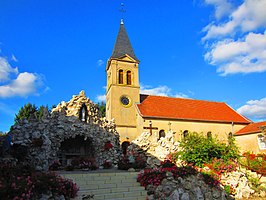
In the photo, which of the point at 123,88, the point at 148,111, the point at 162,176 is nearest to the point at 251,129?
the point at 148,111

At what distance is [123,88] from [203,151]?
58.6ft

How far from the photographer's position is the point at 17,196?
7.49 meters

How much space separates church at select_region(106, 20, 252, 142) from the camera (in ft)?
91.7

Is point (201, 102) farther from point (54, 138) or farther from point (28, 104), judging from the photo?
point (28, 104)

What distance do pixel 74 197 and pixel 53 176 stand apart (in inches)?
49.0

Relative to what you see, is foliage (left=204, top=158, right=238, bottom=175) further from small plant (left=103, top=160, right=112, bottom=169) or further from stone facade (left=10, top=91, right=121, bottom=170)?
stone facade (left=10, top=91, right=121, bottom=170)

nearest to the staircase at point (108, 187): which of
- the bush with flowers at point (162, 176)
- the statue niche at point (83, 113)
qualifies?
the bush with flowers at point (162, 176)

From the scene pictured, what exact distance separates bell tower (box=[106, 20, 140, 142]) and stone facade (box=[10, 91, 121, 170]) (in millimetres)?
9020

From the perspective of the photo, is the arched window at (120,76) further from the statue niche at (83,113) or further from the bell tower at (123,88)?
the statue niche at (83,113)

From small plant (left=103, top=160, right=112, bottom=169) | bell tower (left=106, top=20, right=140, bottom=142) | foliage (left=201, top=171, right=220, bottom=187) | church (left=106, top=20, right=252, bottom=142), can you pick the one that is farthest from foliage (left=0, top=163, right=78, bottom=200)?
bell tower (left=106, top=20, right=140, bottom=142)

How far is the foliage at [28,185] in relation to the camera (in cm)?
759

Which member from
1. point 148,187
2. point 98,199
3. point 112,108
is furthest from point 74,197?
point 112,108

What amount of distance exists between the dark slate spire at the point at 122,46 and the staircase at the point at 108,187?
22.2 m

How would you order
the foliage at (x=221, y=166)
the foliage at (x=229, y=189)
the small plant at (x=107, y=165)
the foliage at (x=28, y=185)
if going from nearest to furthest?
the foliage at (x=28, y=185), the foliage at (x=229, y=189), the foliage at (x=221, y=166), the small plant at (x=107, y=165)
